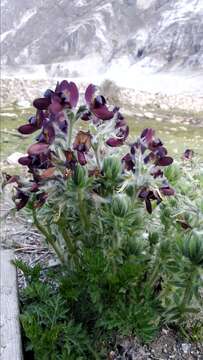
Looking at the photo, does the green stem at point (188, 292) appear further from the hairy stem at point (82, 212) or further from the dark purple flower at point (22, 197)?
the dark purple flower at point (22, 197)

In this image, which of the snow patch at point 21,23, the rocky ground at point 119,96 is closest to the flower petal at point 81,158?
Answer: the rocky ground at point 119,96

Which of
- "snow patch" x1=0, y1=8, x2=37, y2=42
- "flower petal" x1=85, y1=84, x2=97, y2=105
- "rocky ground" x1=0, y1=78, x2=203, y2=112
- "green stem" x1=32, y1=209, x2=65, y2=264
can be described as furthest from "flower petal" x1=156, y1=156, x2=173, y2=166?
"snow patch" x1=0, y1=8, x2=37, y2=42

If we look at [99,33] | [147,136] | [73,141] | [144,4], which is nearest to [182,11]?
[144,4]

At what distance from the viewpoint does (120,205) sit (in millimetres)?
1039

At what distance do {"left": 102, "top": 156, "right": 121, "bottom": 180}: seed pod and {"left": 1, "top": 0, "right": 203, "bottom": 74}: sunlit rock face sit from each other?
6113 mm

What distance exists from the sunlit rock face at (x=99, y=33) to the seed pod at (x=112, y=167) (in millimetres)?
6113

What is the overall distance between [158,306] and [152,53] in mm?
7407

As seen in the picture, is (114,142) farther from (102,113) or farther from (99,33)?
(99,33)

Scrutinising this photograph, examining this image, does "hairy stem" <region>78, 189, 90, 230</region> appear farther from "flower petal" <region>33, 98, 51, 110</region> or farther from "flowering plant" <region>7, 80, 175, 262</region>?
"flower petal" <region>33, 98, 51, 110</region>

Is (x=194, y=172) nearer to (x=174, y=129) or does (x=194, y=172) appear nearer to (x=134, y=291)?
(x=134, y=291)

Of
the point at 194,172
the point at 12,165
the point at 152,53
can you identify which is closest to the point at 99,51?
the point at 152,53

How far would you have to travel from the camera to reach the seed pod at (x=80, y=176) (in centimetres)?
104

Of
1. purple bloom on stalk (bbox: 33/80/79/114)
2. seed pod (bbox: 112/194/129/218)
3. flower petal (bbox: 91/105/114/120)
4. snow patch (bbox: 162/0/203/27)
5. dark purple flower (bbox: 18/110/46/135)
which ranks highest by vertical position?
snow patch (bbox: 162/0/203/27)

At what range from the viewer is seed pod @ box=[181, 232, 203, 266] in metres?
0.99
